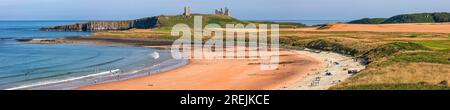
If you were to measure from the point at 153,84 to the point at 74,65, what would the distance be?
1822 cm

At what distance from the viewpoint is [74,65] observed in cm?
5062

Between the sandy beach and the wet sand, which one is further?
the wet sand

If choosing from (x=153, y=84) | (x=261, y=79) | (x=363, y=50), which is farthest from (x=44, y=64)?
(x=363, y=50)

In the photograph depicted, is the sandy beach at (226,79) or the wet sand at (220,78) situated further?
the wet sand at (220,78)

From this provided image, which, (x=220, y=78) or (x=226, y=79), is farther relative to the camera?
(x=220, y=78)

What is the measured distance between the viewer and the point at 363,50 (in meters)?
58.0
